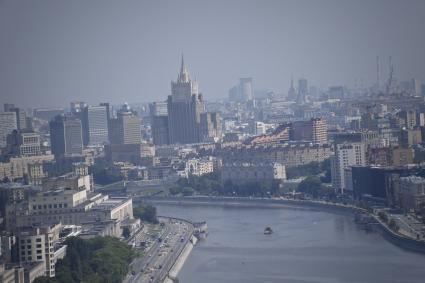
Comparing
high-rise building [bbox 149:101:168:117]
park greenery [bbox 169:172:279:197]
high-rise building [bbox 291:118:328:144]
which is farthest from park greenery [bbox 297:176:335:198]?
high-rise building [bbox 149:101:168:117]

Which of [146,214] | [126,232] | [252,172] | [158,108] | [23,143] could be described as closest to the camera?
[126,232]

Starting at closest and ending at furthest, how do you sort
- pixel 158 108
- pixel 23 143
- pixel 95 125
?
pixel 23 143, pixel 95 125, pixel 158 108

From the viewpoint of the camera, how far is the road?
13047mm

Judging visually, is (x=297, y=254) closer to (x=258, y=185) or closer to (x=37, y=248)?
(x=37, y=248)

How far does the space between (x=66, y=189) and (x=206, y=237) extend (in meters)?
2.36

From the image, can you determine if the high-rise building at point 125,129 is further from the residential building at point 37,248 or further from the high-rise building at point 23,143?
the residential building at point 37,248

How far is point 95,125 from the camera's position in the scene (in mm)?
35344

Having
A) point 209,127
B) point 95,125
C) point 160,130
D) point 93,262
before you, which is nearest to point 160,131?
point 160,130

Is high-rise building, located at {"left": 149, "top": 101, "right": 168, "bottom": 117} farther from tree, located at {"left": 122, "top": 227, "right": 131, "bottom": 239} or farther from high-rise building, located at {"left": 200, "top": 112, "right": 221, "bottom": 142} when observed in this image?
tree, located at {"left": 122, "top": 227, "right": 131, "bottom": 239}

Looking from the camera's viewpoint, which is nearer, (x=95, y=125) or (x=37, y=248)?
(x=37, y=248)

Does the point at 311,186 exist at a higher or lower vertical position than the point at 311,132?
lower

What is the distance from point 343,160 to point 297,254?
7063 mm

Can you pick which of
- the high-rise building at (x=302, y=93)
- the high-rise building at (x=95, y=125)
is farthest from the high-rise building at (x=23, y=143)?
the high-rise building at (x=302, y=93)

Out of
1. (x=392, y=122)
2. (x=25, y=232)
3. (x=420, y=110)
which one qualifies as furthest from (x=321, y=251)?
(x=420, y=110)
